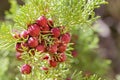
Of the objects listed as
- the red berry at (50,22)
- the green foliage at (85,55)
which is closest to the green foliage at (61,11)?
the red berry at (50,22)

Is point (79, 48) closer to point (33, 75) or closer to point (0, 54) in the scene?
point (0, 54)

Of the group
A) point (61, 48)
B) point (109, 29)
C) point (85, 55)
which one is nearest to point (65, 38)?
point (61, 48)

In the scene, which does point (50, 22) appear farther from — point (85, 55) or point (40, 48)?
point (85, 55)

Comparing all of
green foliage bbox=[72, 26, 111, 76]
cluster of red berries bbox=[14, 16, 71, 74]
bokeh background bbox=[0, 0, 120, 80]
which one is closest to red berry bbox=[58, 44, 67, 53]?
cluster of red berries bbox=[14, 16, 71, 74]

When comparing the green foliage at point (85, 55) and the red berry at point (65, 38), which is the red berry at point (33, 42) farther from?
the green foliage at point (85, 55)

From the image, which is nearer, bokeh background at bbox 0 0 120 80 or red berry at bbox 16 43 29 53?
red berry at bbox 16 43 29 53

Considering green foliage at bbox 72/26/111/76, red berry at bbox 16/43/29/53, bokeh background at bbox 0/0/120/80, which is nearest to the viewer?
red berry at bbox 16/43/29/53

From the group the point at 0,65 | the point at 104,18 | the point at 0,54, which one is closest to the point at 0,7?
the point at 104,18

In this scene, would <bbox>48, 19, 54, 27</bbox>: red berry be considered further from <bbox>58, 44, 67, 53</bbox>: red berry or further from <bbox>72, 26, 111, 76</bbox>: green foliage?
<bbox>72, 26, 111, 76</bbox>: green foliage
